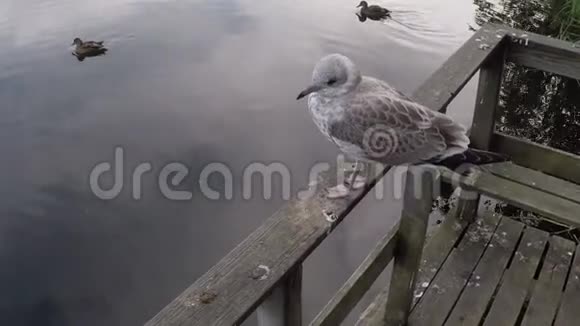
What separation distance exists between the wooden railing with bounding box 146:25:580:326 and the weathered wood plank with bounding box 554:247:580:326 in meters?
0.49

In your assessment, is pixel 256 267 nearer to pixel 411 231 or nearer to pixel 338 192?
pixel 338 192

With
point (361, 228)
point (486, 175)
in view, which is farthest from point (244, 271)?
point (361, 228)

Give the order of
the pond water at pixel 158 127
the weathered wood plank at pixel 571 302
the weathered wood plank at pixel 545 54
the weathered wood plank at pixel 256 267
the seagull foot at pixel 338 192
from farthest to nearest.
Answer: the pond water at pixel 158 127 → the weathered wood plank at pixel 571 302 → the weathered wood plank at pixel 545 54 → the seagull foot at pixel 338 192 → the weathered wood plank at pixel 256 267

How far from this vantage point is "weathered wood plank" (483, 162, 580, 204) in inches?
84.9

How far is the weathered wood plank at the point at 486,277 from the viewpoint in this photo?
2748mm

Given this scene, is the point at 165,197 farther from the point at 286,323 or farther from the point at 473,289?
the point at 286,323

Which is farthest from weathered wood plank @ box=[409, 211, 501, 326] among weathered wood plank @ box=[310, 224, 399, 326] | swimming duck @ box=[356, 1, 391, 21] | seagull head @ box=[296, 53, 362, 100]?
swimming duck @ box=[356, 1, 391, 21]

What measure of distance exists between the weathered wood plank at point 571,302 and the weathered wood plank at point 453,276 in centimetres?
43

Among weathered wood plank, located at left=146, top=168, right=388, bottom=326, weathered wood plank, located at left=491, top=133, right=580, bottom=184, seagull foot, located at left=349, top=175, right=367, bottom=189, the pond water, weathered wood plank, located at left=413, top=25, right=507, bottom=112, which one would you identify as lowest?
the pond water

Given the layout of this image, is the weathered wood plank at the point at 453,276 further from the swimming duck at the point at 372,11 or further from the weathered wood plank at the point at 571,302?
the swimming duck at the point at 372,11

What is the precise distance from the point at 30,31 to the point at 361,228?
5988 mm

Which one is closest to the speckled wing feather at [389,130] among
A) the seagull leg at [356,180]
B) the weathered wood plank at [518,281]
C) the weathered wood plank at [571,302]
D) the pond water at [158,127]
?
the seagull leg at [356,180]

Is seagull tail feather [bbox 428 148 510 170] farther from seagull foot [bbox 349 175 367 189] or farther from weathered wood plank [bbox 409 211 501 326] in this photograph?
weathered wood plank [bbox 409 211 501 326]

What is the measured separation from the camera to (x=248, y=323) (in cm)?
539
